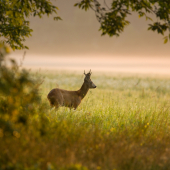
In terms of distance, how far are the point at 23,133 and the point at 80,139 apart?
1.35m

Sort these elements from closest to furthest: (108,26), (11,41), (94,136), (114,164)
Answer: (114,164)
(94,136)
(108,26)
(11,41)

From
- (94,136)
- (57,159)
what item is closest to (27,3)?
(94,136)

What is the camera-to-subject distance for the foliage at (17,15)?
7.32m

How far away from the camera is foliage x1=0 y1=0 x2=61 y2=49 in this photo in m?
7.32

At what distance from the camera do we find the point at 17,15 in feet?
23.7

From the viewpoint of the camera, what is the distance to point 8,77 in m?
3.53

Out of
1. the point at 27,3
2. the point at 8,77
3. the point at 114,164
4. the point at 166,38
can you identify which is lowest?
the point at 114,164

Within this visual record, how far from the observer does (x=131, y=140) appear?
5.59 metres

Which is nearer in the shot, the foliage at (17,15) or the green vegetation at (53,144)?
the green vegetation at (53,144)

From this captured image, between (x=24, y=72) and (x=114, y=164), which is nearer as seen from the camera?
(x=24, y=72)

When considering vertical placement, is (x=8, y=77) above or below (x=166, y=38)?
below

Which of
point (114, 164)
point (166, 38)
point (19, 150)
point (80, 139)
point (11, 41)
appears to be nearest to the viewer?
point (19, 150)

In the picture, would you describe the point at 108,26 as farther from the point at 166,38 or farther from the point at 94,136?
the point at 94,136

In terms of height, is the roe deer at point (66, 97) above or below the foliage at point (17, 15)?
below
